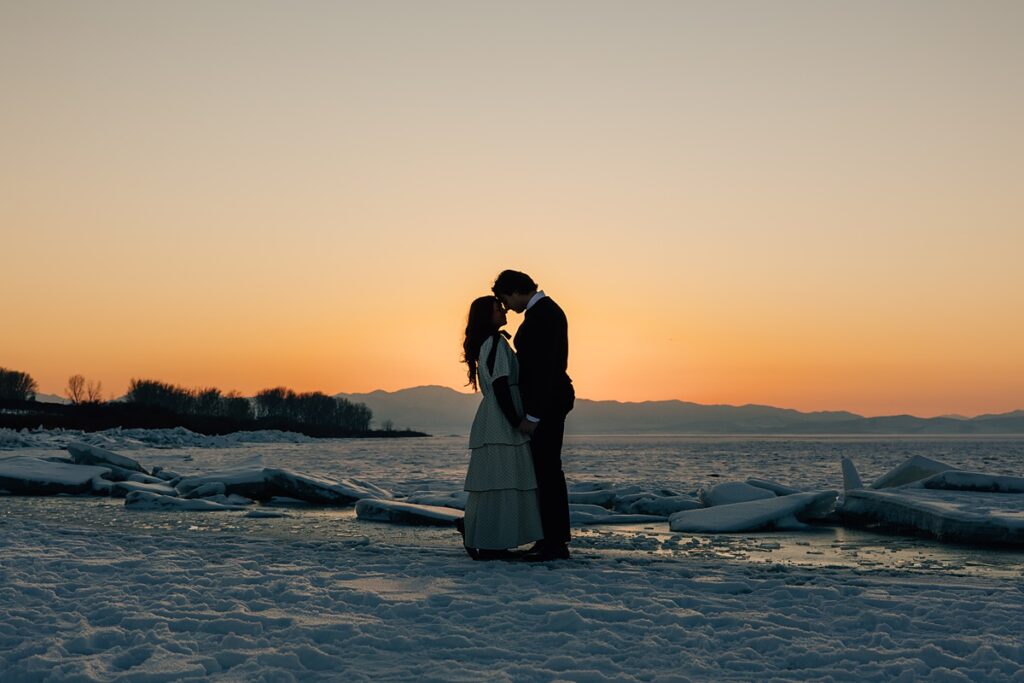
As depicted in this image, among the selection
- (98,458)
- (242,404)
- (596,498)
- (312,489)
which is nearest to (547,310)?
(596,498)

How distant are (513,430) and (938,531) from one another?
4.56 m

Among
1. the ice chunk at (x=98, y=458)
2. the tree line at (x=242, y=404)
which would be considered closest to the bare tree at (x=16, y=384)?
the tree line at (x=242, y=404)

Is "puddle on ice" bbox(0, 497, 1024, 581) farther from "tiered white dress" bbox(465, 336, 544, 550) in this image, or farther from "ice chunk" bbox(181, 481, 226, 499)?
"ice chunk" bbox(181, 481, 226, 499)

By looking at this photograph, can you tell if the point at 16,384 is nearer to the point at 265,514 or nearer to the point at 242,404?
the point at 242,404

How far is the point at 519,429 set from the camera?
7.01 metres

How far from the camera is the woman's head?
23.5 ft

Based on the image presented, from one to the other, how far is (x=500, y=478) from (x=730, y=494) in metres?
5.24

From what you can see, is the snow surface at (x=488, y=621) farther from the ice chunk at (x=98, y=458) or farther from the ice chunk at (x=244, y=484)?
the ice chunk at (x=98, y=458)

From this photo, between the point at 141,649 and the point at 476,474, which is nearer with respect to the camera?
the point at 141,649

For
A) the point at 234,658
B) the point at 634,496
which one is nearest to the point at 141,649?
the point at 234,658

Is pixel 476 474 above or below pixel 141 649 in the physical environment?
above

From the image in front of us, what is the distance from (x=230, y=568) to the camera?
6.32m

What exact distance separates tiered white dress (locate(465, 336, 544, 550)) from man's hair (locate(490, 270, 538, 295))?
0.43 metres

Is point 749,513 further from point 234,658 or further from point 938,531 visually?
point 234,658
